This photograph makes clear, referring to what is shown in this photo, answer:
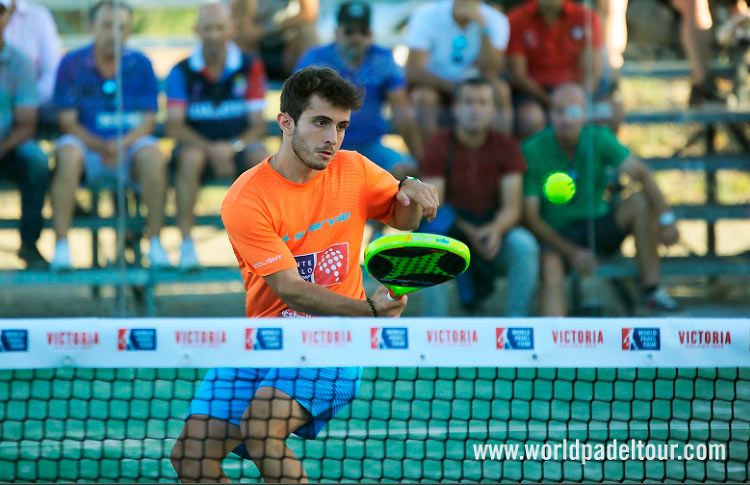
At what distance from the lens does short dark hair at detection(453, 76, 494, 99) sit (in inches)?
320

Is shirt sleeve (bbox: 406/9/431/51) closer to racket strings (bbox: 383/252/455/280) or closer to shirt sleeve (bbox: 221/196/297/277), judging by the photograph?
shirt sleeve (bbox: 221/196/297/277)

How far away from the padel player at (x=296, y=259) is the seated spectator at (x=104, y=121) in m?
3.98

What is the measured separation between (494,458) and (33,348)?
2.30 metres

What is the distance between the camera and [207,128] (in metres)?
8.31

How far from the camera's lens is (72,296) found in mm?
8508

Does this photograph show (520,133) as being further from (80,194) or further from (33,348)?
(33,348)

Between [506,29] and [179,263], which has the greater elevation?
[506,29]

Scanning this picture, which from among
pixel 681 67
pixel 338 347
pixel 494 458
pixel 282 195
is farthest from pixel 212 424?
pixel 681 67

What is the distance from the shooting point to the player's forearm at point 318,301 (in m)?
4.10

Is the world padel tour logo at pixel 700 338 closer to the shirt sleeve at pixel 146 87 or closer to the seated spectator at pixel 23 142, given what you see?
the shirt sleeve at pixel 146 87

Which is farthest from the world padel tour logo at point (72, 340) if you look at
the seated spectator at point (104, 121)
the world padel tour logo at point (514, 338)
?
the seated spectator at point (104, 121)

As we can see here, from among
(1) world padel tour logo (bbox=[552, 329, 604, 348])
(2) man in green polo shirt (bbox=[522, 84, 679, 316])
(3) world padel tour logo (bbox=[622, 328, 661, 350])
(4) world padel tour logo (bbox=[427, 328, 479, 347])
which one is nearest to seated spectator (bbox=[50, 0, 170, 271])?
(2) man in green polo shirt (bbox=[522, 84, 679, 316])

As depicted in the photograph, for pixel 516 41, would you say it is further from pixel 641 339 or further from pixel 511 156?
pixel 641 339

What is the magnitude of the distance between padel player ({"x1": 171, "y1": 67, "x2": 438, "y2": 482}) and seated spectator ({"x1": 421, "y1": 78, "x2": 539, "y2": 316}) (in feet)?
12.2
